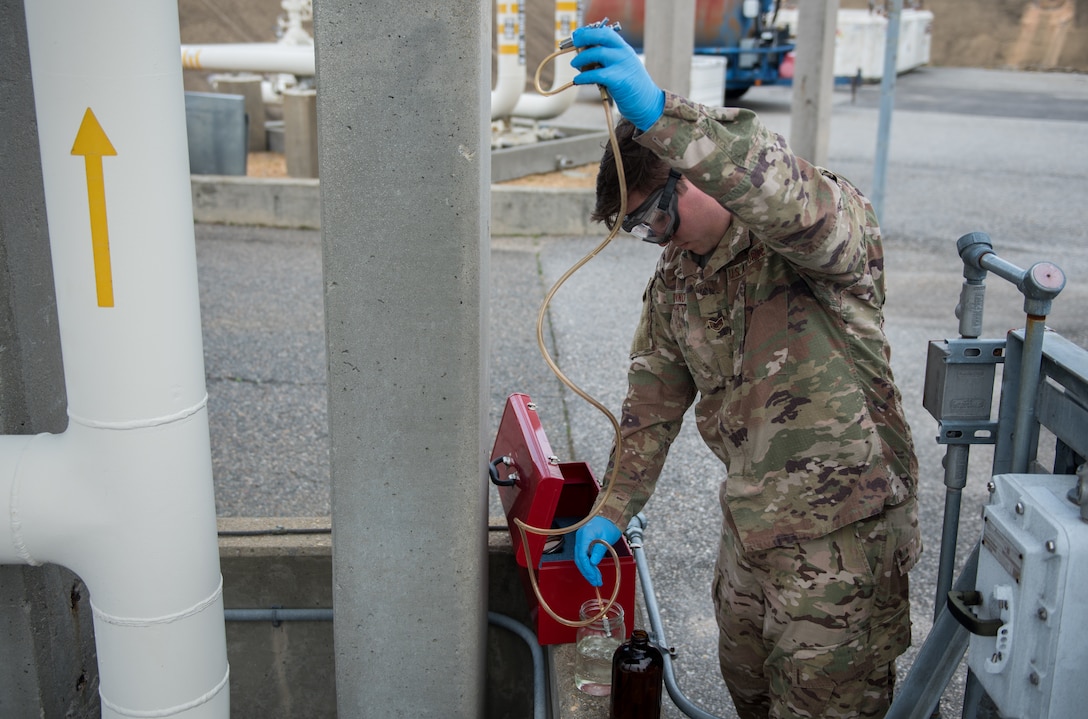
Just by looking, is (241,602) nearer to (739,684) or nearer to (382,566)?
(382,566)

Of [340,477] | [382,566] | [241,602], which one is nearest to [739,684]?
[382,566]

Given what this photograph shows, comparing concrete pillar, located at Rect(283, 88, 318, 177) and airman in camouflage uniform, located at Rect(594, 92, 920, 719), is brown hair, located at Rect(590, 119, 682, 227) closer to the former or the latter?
airman in camouflage uniform, located at Rect(594, 92, 920, 719)

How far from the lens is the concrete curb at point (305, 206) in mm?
9133

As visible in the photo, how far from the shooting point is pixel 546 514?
2.60 meters

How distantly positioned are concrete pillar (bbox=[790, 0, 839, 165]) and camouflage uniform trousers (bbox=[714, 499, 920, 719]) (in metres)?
7.63

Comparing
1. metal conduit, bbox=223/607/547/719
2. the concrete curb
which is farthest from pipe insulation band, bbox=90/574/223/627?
the concrete curb

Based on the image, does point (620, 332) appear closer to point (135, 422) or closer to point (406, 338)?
point (406, 338)

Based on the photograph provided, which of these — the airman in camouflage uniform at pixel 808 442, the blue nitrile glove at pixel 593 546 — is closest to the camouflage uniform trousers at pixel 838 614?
the airman in camouflage uniform at pixel 808 442

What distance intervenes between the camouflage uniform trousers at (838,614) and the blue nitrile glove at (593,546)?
0.36 m

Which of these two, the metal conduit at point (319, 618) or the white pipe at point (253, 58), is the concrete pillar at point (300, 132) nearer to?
the white pipe at point (253, 58)

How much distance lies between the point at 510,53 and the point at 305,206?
261 cm

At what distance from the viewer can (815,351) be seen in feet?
7.70

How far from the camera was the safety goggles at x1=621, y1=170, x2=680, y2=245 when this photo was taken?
2312mm

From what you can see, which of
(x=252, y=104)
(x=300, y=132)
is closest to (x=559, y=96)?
(x=300, y=132)
